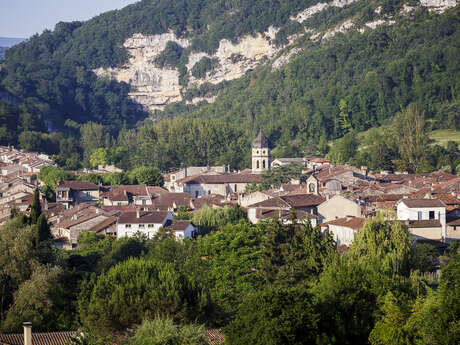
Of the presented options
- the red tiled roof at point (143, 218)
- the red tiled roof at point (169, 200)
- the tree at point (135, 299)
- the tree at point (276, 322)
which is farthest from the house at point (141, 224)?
the tree at point (276, 322)

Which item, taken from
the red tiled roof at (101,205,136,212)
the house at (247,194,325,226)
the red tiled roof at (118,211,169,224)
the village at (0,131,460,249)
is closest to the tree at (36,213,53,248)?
the village at (0,131,460,249)

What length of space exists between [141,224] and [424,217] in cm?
1567

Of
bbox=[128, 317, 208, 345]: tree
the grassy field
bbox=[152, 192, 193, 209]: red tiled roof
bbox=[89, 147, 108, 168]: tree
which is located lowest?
bbox=[128, 317, 208, 345]: tree

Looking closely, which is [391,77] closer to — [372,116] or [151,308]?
[372,116]

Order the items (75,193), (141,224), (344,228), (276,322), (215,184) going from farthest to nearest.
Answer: (215,184) < (75,193) < (141,224) < (344,228) < (276,322)

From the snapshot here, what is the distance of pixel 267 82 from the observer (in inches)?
5782

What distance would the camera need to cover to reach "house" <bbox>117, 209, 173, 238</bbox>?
4588 cm

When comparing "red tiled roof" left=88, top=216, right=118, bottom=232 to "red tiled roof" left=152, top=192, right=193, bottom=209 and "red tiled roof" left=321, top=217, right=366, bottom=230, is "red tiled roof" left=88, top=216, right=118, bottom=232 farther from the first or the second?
"red tiled roof" left=321, top=217, right=366, bottom=230

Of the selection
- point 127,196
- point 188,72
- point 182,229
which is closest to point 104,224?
point 182,229

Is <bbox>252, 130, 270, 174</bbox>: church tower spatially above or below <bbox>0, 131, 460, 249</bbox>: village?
above

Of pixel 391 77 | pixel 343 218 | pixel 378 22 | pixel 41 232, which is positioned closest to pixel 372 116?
pixel 391 77

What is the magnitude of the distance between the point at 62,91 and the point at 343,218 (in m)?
137

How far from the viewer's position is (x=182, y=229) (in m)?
44.6

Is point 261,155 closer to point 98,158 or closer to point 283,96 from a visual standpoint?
point 98,158
